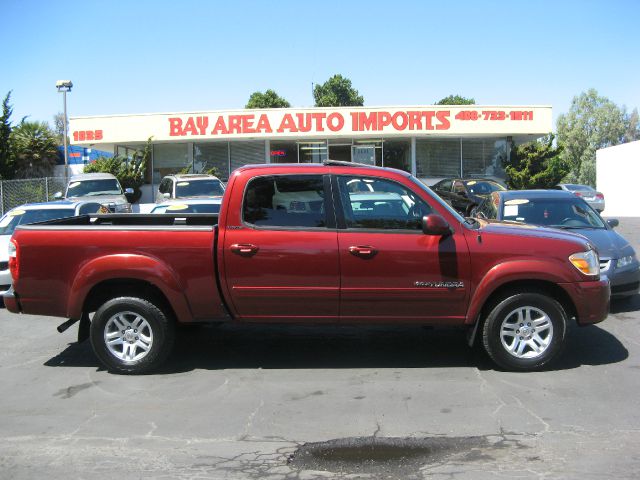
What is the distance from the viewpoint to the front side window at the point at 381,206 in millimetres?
5738

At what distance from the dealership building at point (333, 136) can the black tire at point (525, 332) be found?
19786 mm

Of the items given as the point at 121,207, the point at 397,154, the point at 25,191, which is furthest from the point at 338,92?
the point at 121,207

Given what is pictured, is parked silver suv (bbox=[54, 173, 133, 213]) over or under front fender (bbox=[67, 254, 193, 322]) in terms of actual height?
over

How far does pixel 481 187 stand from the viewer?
18.5 meters

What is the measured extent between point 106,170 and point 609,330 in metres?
22.1

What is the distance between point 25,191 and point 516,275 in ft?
71.1

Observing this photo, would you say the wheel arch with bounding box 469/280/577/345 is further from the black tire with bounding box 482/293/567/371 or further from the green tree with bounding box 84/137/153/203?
the green tree with bounding box 84/137/153/203

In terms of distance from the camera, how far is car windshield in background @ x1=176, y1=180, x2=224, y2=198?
15.9 meters

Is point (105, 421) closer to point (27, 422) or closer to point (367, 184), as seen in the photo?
point (27, 422)

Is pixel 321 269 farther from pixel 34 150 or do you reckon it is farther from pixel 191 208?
pixel 34 150

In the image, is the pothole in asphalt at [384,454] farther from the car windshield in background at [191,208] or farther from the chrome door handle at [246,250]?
the car windshield in background at [191,208]

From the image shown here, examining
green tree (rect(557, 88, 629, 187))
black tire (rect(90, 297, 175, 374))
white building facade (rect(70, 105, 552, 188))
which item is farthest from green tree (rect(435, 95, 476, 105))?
black tire (rect(90, 297, 175, 374))

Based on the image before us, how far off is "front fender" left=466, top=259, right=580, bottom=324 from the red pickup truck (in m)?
0.01

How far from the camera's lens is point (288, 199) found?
19.2 ft
